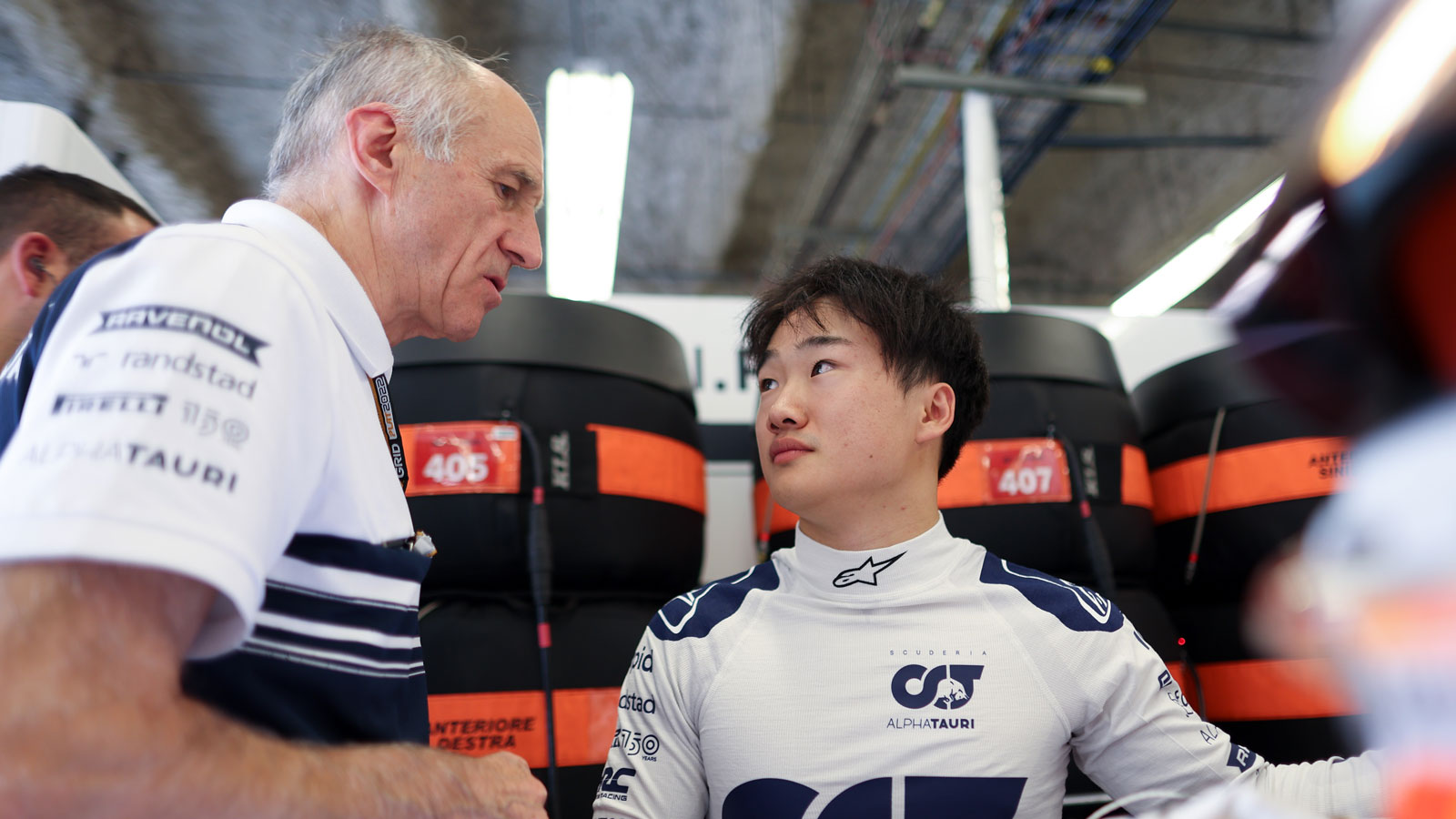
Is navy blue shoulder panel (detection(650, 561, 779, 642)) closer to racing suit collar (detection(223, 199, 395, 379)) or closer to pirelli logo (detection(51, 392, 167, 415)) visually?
racing suit collar (detection(223, 199, 395, 379))

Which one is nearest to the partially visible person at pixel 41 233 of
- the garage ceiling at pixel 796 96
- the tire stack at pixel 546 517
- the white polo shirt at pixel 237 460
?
the tire stack at pixel 546 517

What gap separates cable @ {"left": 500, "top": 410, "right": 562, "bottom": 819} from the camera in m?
1.48

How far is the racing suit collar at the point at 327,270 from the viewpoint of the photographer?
0.84 meters

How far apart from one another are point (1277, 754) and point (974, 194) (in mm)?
1828

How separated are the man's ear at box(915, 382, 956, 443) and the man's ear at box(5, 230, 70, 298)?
1365mm

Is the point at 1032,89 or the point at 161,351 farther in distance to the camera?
the point at 1032,89

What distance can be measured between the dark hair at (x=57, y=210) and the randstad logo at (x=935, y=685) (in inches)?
55.4

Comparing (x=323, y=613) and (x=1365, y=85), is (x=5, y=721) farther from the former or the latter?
(x=1365, y=85)

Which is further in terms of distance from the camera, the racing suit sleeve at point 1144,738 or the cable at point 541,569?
the cable at point 541,569

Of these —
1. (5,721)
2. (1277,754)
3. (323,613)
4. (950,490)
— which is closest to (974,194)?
(950,490)

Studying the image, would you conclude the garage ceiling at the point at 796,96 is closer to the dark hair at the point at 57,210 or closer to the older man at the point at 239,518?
the dark hair at the point at 57,210

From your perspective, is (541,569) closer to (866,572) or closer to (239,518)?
(866,572)

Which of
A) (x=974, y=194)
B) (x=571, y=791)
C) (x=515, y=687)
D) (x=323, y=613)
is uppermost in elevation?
(x=974, y=194)

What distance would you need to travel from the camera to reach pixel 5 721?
0.47 metres
